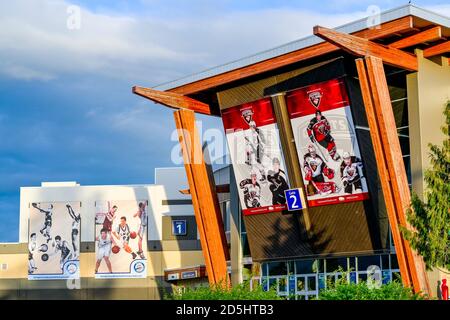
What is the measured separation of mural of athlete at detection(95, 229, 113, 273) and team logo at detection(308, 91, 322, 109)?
33918 mm

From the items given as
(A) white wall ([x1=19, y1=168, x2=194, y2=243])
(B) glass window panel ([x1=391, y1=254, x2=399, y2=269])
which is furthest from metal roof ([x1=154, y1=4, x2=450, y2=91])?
(A) white wall ([x1=19, y1=168, x2=194, y2=243])

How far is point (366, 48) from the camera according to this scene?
1351 inches

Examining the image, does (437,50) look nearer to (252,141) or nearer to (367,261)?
(367,261)

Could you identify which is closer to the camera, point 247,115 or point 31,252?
point 247,115

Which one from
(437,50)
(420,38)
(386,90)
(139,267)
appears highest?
(420,38)

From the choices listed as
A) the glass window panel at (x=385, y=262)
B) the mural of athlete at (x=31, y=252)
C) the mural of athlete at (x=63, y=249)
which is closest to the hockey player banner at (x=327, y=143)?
the glass window panel at (x=385, y=262)

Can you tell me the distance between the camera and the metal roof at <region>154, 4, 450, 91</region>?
33.8 meters

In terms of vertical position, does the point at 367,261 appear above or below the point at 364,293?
above

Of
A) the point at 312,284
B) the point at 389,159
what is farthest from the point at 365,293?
the point at 312,284

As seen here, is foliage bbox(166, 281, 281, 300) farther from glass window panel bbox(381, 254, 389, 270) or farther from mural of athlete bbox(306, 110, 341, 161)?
mural of athlete bbox(306, 110, 341, 161)

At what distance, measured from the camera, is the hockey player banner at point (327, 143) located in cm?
Answer: 3697

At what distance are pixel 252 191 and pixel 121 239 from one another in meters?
28.1
